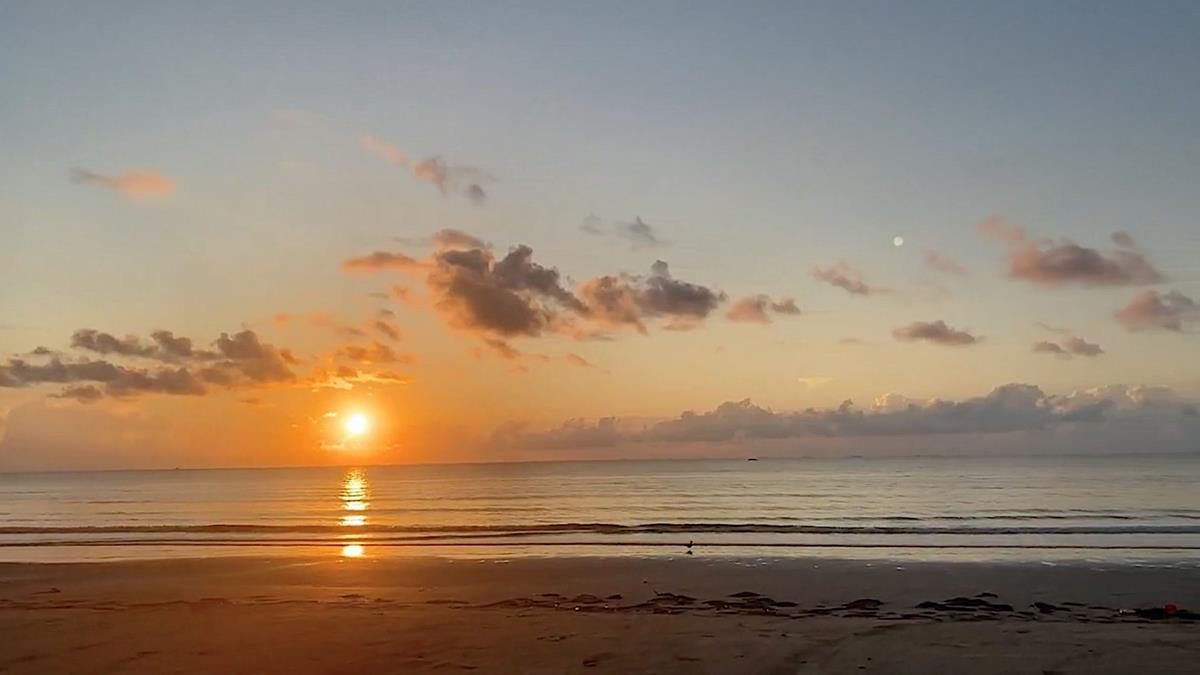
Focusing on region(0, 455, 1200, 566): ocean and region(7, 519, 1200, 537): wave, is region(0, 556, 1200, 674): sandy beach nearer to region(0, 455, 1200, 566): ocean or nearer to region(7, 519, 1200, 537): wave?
region(0, 455, 1200, 566): ocean

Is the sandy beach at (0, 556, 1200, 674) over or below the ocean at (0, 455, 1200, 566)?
over

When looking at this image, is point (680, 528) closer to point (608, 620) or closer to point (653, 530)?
point (653, 530)

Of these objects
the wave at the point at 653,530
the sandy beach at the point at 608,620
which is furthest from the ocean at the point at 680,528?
the sandy beach at the point at 608,620

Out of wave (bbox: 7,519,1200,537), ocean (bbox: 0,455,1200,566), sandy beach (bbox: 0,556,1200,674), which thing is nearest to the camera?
sandy beach (bbox: 0,556,1200,674)

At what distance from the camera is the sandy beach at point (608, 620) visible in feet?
37.4

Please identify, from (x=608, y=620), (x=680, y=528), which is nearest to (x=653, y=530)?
(x=680, y=528)

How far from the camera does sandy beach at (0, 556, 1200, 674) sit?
11414 mm

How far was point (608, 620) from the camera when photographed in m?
14.5

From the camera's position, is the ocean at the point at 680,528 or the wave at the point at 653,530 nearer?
the ocean at the point at 680,528

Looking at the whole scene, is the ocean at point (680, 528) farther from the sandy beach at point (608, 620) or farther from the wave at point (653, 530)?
the sandy beach at point (608, 620)

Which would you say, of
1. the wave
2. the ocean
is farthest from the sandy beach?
the wave

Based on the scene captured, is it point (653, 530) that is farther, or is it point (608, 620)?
point (653, 530)

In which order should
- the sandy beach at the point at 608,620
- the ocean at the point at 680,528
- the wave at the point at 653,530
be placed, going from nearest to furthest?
1. the sandy beach at the point at 608,620
2. the ocean at the point at 680,528
3. the wave at the point at 653,530

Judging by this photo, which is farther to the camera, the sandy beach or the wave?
the wave
